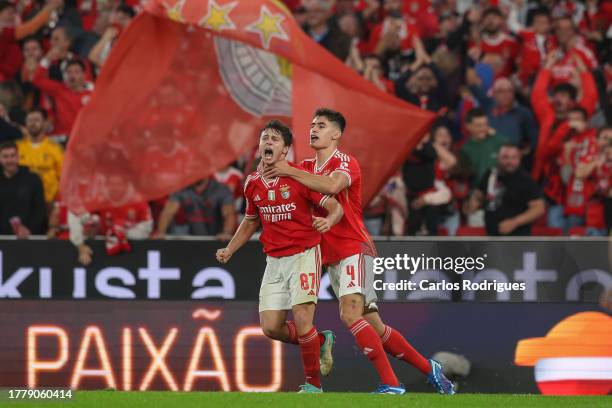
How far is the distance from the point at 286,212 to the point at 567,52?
260 inches

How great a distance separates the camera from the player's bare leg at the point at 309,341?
8977 mm

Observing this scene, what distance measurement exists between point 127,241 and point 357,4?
6.27 meters

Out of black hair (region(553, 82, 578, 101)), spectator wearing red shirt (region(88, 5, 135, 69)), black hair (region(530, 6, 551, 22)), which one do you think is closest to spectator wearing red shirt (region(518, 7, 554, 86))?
black hair (region(530, 6, 551, 22))

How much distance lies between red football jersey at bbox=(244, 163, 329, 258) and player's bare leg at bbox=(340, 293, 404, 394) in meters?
0.47

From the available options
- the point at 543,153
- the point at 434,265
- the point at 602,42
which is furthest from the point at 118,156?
the point at 602,42

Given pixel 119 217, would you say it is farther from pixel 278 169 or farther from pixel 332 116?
pixel 278 169

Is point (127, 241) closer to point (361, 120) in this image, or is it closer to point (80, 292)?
point (80, 292)

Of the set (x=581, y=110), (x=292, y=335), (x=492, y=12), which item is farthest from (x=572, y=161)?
(x=292, y=335)

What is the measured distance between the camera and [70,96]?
1408cm

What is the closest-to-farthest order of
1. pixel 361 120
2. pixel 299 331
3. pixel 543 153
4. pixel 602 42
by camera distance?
pixel 299 331 → pixel 361 120 → pixel 543 153 → pixel 602 42

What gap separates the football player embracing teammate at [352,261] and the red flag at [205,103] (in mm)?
2401

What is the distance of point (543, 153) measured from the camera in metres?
13.5

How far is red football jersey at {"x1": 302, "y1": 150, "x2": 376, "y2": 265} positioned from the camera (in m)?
9.02

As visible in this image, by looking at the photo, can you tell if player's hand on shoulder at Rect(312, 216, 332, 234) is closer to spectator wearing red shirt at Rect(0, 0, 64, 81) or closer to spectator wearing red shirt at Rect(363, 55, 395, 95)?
spectator wearing red shirt at Rect(363, 55, 395, 95)
